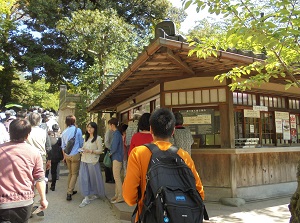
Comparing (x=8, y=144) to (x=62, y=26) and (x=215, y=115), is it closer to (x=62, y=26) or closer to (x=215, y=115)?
(x=215, y=115)

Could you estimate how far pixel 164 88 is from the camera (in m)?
6.64

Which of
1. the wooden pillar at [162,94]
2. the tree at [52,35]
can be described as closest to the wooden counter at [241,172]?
the wooden pillar at [162,94]

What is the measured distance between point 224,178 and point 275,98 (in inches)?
108

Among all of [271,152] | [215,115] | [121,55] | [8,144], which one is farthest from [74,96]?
[8,144]

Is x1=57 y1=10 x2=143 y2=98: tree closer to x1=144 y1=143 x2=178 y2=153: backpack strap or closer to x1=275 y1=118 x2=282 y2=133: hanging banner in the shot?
x1=275 y1=118 x2=282 y2=133: hanging banner

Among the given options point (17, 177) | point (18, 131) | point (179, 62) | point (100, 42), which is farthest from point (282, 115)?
point (100, 42)

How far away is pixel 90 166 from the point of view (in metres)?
6.13

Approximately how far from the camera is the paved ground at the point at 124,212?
16.5 feet

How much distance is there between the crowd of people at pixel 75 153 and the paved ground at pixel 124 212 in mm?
230

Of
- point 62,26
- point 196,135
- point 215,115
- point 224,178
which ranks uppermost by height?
point 62,26

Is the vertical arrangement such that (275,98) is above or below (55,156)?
above

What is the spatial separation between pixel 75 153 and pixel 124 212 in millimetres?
1850

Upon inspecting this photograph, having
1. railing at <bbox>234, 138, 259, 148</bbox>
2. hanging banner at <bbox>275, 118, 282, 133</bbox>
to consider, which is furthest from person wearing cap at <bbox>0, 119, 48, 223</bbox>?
hanging banner at <bbox>275, 118, 282, 133</bbox>

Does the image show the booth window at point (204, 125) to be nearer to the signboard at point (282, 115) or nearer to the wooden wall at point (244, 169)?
the wooden wall at point (244, 169)
